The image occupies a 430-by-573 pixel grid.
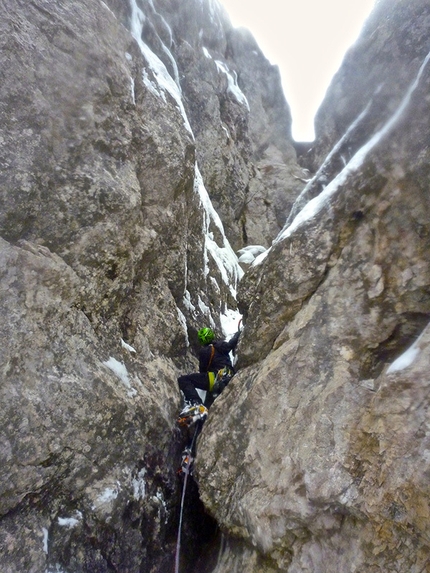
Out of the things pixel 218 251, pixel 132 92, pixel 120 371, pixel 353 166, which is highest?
pixel 132 92

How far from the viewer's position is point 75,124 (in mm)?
6230

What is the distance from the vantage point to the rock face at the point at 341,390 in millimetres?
3805

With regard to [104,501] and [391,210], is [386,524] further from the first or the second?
[391,210]

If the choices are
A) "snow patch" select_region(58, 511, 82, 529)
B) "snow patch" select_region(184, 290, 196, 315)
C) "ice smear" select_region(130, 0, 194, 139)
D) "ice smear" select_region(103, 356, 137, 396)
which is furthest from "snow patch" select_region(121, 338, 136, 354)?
"ice smear" select_region(130, 0, 194, 139)

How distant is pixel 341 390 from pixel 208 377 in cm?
260

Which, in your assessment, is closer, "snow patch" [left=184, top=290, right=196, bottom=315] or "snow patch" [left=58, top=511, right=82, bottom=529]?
"snow patch" [left=58, top=511, right=82, bottom=529]

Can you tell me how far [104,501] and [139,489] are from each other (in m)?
0.51

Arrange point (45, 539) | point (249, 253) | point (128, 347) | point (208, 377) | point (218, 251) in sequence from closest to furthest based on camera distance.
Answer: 1. point (45, 539)
2. point (128, 347)
3. point (208, 377)
4. point (218, 251)
5. point (249, 253)

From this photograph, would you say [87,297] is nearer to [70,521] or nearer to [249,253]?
[70,521]

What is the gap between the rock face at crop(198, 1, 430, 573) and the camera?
3.80 meters

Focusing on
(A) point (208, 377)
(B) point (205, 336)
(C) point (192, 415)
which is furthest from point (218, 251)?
(C) point (192, 415)

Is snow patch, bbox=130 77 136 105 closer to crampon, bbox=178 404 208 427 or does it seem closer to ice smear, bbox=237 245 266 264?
crampon, bbox=178 404 208 427

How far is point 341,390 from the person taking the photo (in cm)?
459

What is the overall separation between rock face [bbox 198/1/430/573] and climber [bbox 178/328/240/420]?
62 centimetres
